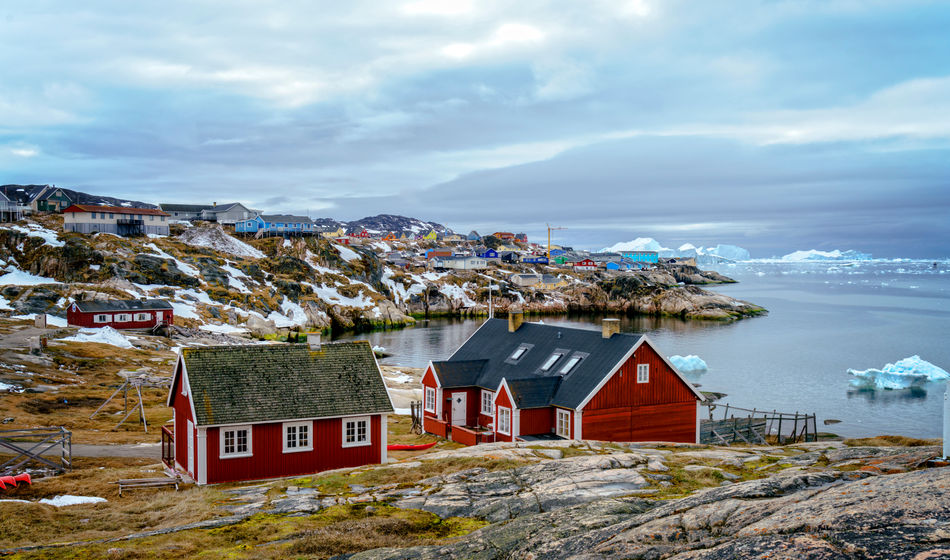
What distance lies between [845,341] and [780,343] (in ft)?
35.0

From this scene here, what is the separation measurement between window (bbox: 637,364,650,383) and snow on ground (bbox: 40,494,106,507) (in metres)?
24.2

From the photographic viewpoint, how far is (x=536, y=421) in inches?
1326

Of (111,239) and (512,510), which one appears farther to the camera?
(111,239)

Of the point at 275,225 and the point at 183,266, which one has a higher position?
the point at 275,225

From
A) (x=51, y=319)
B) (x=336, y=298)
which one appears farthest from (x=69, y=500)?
(x=336, y=298)

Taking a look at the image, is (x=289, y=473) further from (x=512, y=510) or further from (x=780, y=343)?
(x=780, y=343)

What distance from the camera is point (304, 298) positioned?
414 feet

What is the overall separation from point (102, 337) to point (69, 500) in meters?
52.2

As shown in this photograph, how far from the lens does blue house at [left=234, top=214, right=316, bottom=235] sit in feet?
526

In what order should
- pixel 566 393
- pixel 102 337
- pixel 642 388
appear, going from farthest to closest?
pixel 102 337
pixel 642 388
pixel 566 393

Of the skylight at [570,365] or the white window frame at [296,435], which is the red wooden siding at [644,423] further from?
the white window frame at [296,435]

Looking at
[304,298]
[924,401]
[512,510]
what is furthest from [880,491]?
[304,298]

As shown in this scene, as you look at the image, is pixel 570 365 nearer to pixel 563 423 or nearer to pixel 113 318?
pixel 563 423

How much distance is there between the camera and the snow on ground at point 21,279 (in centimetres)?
9825
